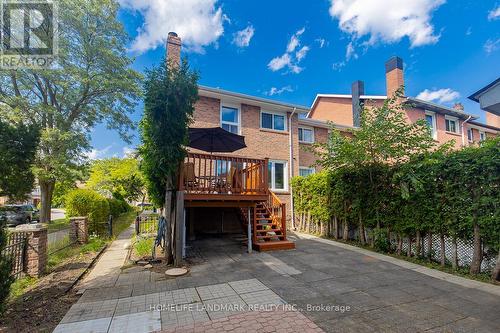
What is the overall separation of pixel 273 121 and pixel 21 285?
11.2 metres

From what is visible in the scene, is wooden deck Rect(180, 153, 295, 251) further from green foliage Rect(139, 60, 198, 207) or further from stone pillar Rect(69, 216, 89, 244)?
stone pillar Rect(69, 216, 89, 244)

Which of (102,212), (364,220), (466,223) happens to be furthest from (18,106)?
(466,223)

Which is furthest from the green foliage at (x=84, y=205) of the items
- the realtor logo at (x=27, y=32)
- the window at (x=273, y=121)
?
the realtor logo at (x=27, y=32)

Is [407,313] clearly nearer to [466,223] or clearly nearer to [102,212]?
[466,223]

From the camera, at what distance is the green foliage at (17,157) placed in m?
4.06

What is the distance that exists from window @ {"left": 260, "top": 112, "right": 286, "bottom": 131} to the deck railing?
195 inches

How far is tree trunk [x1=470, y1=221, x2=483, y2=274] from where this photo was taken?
18.7 ft

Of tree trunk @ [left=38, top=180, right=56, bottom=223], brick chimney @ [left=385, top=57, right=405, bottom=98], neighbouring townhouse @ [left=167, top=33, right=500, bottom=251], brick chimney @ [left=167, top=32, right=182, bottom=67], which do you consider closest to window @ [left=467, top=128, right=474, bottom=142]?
neighbouring townhouse @ [left=167, top=33, right=500, bottom=251]

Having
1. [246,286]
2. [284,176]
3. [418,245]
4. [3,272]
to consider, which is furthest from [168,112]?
[284,176]

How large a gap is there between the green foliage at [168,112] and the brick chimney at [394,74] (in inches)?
606

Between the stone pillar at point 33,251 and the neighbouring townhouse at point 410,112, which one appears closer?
the stone pillar at point 33,251

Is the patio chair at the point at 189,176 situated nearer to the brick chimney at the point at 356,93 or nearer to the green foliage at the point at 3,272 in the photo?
the green foliage at the point at 3,272

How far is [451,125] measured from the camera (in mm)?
18578

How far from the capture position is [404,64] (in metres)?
17.1
